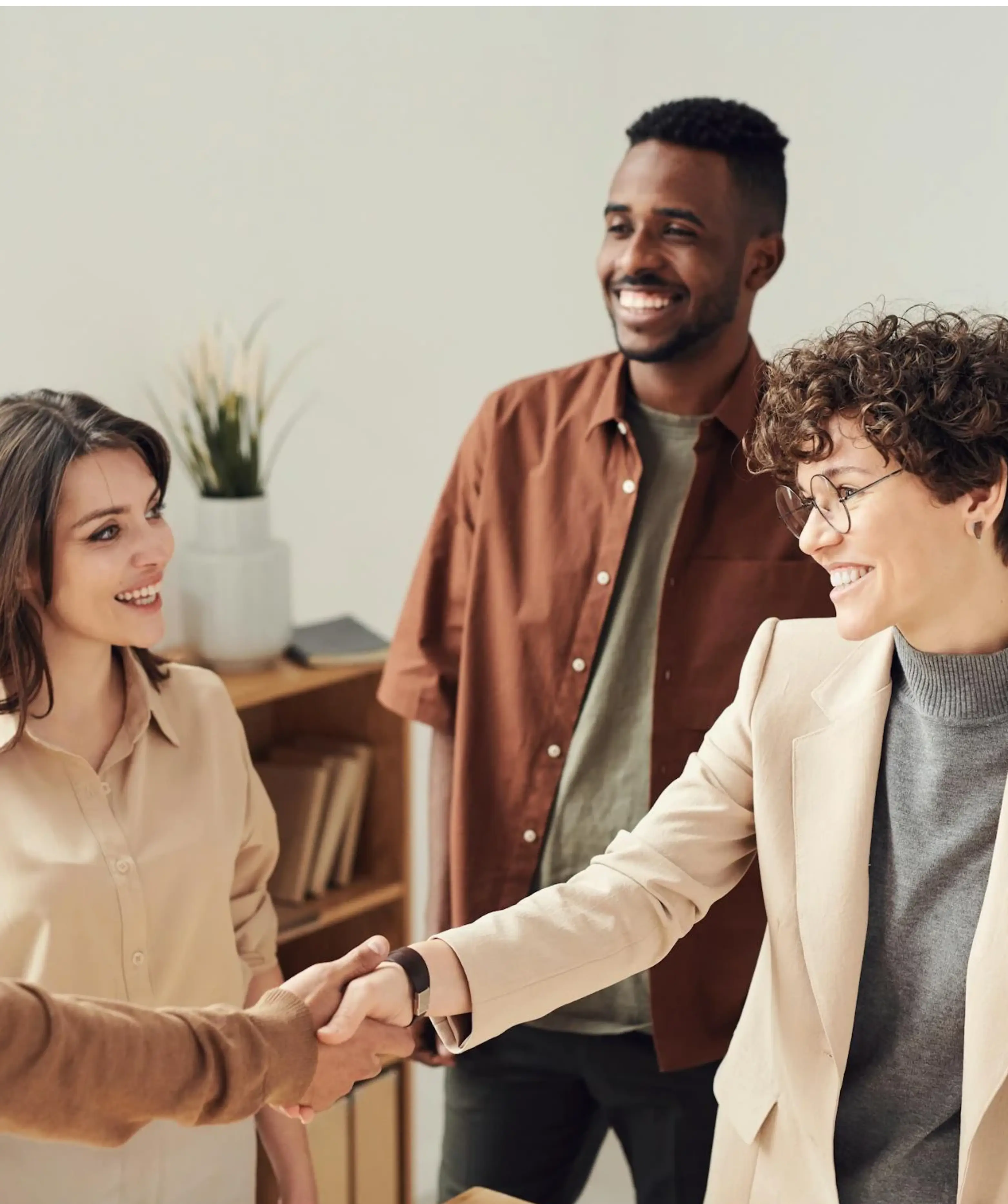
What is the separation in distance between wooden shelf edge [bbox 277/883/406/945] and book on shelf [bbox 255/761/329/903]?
4cm

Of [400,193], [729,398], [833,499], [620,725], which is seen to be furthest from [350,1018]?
[400,193]

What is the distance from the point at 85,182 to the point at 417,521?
1152mm

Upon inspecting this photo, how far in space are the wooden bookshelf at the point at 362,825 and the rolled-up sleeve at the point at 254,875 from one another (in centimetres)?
73

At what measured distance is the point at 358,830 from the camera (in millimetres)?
3078

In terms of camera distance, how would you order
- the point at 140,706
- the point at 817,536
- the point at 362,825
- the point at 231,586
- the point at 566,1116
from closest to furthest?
the point at 817,536, the point at 140,706, the point at 566,1116, the point at 231,586, the point at 362,825

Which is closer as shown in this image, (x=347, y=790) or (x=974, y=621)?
(x=974, y=621)

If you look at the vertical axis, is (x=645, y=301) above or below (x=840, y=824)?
above

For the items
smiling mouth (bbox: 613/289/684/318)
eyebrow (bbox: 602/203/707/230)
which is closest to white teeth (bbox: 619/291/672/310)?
smiling mouth (bbox: 613/289/684/318)

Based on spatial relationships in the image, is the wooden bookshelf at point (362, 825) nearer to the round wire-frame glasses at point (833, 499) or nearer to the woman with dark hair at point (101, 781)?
the woman with dark hair at point (101, 781)

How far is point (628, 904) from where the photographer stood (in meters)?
1.81

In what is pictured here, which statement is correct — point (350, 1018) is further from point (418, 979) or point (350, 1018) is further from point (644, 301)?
point (644, 301)

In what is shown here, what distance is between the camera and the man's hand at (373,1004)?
5.64 feet

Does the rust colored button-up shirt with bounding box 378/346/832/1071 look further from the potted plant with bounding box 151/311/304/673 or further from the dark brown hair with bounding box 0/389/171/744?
the dark brown hair with bounding box 0/389/171/744

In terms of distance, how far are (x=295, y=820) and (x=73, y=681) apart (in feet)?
3.46
